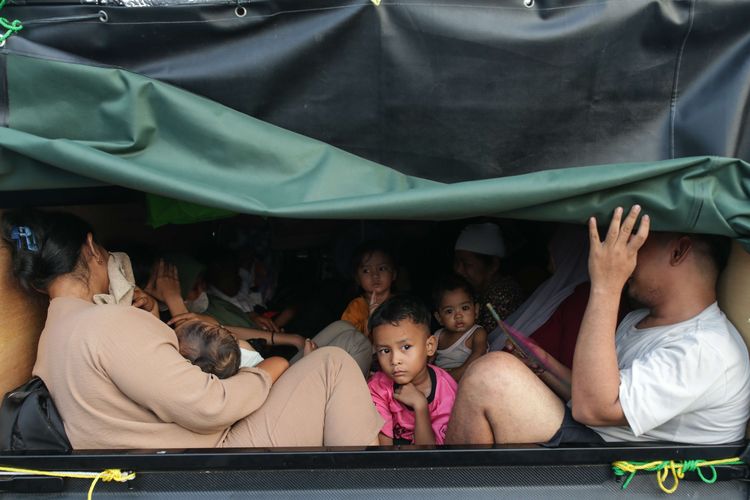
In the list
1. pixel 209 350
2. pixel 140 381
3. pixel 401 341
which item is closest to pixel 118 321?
pixel 140 381

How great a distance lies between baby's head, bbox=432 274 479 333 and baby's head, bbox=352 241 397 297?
1.05 feet

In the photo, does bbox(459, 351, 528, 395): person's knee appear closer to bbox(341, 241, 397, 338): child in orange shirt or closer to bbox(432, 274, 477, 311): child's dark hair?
bbox(432, 274, 477, 311): child's dark hair

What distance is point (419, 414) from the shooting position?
2289 mm

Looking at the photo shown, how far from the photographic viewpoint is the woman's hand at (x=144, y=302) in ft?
8.40

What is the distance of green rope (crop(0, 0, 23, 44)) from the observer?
172 centimetres

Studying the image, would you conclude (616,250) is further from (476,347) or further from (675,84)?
(476,347)

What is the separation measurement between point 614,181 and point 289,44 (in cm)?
93

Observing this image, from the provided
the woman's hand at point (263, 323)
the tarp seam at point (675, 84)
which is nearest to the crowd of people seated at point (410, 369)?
the tarp seam at point (675, 84)

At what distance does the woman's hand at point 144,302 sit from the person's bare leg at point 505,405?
1.30 m

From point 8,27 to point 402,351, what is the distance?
1.60 meters

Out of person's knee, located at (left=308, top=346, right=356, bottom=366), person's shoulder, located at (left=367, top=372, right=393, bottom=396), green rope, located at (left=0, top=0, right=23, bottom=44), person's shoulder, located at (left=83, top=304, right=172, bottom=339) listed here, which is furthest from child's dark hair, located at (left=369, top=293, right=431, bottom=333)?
green rope, located at (left=0, top=0, right=23, bottom=44)

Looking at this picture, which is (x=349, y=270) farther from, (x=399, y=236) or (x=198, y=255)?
(x=198, y=255)

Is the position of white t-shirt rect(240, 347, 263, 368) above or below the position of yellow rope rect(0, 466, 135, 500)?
above

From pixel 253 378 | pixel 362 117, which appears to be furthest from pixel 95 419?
pixel 362 117
